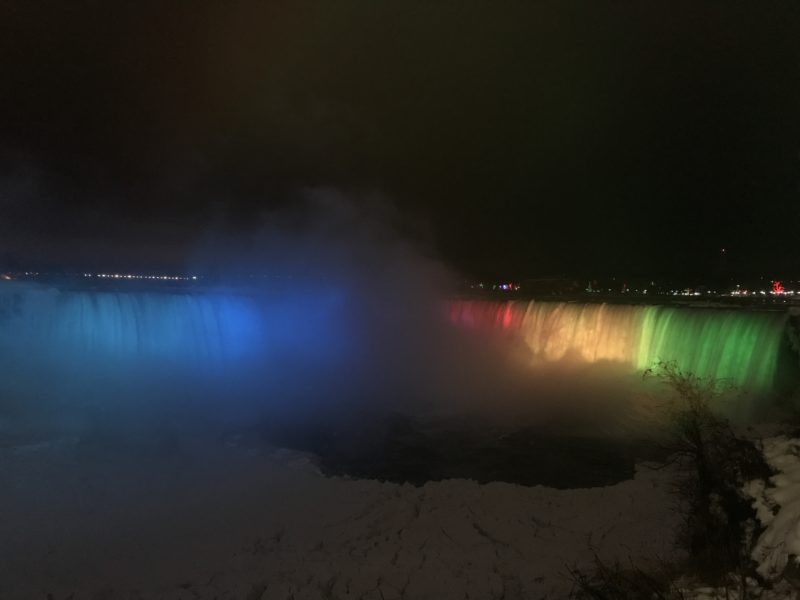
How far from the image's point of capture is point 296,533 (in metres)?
6.29

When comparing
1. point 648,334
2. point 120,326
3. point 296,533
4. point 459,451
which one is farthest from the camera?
point 120,326

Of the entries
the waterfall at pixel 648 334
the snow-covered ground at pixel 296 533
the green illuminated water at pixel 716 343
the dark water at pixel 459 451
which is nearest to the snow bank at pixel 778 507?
the snow-covered ground at pixel 296 533

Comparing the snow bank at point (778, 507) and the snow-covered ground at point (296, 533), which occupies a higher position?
the snow bank at point (778, 507)

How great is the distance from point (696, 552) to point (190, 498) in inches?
260

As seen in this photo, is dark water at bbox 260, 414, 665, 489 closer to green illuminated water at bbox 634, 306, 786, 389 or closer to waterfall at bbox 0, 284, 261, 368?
Result: green illuminated water at bbox 634, 306, 786, 389

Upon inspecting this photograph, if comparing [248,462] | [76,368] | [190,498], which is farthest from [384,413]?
[76,368]

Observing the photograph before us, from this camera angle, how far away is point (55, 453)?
945 centimetres

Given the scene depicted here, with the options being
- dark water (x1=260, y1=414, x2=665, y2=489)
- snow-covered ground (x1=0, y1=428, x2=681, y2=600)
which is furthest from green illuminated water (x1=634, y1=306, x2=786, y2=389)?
snow-covered ground (x1=0, y1=428, x2=681, y2=600)

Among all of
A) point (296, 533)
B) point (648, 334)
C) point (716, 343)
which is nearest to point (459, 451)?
point (296, 533)

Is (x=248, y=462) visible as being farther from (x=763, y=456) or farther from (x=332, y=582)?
(x=763, y=456)

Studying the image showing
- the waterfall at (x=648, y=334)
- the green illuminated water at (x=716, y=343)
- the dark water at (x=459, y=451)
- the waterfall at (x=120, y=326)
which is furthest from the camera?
the waterfall at (x=120, y=326)

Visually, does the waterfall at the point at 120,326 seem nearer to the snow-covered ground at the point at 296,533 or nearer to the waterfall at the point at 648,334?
the snow-covered ground at the point at 296,533

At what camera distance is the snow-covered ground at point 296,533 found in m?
5.20

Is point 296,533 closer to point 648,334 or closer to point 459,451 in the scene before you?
point 459,451
